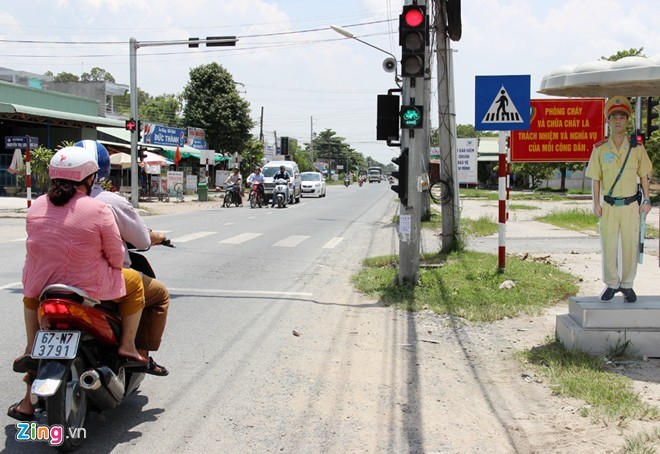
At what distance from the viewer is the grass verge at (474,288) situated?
809cm

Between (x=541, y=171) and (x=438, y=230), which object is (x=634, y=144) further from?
(x=541, y=171)

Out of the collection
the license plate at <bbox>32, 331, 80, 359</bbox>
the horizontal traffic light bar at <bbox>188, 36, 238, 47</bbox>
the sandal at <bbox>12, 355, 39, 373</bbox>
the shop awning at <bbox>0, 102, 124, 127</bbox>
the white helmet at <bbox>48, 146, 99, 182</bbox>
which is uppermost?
the horizontal traffic light bar at <bbox>188, 36, 238, 47</bbox>

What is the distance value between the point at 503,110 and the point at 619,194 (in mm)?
3811

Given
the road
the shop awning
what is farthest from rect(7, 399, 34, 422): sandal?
the shop awning

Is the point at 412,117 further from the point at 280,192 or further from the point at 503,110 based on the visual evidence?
the point at 280,192

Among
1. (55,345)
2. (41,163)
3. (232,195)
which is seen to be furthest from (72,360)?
(232,195)

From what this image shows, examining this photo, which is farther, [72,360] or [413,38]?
[413,38]

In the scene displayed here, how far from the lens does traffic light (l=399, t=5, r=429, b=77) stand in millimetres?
8781

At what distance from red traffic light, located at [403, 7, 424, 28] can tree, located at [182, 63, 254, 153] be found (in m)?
39.4

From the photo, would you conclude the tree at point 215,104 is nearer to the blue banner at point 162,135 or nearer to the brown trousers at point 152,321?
the blue banner at point 162,135

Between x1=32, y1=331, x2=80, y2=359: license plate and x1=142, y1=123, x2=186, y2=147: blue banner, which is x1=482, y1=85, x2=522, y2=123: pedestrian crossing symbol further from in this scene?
x1=142, y1=123, x2=186, y2=147: blue banner

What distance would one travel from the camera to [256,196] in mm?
29203

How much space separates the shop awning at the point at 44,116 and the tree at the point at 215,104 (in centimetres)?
1125

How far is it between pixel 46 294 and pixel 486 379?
3563 millimetres
